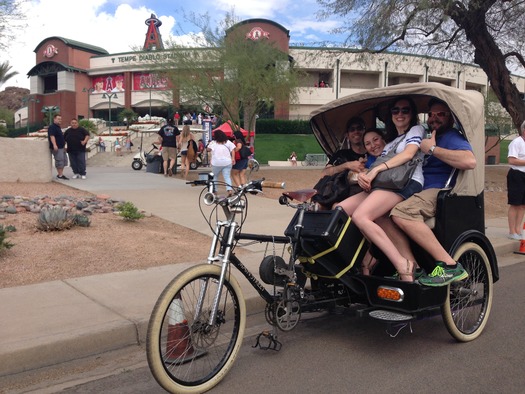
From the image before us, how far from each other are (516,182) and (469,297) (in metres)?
4.75

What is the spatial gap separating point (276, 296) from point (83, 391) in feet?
5.18

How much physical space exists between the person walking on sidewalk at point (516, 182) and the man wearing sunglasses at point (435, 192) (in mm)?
4301

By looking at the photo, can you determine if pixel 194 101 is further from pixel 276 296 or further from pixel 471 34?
pixel 276 296

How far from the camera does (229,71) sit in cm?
1709

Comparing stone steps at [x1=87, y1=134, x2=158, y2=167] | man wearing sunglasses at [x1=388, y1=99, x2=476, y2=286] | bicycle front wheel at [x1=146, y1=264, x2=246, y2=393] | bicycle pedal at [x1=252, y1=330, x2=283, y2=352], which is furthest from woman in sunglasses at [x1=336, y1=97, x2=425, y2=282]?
stone steps at [x1=87, y1=134, x2=158, y2=167]

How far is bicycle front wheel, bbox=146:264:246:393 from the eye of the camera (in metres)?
3.20

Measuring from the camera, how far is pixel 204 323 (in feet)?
11.6

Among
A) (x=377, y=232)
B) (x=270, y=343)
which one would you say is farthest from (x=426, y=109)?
(x=270, y=343)

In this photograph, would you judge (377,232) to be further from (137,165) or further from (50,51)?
(50,51)

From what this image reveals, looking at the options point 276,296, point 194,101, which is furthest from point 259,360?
point 194,101

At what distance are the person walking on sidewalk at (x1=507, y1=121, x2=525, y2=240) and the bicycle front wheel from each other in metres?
6.41

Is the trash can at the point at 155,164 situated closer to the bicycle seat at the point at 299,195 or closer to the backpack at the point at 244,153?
the backpack at the point at 244,153

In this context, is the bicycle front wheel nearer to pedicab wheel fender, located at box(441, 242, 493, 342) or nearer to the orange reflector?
the orange reflector

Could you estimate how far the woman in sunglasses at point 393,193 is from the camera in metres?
4.11
